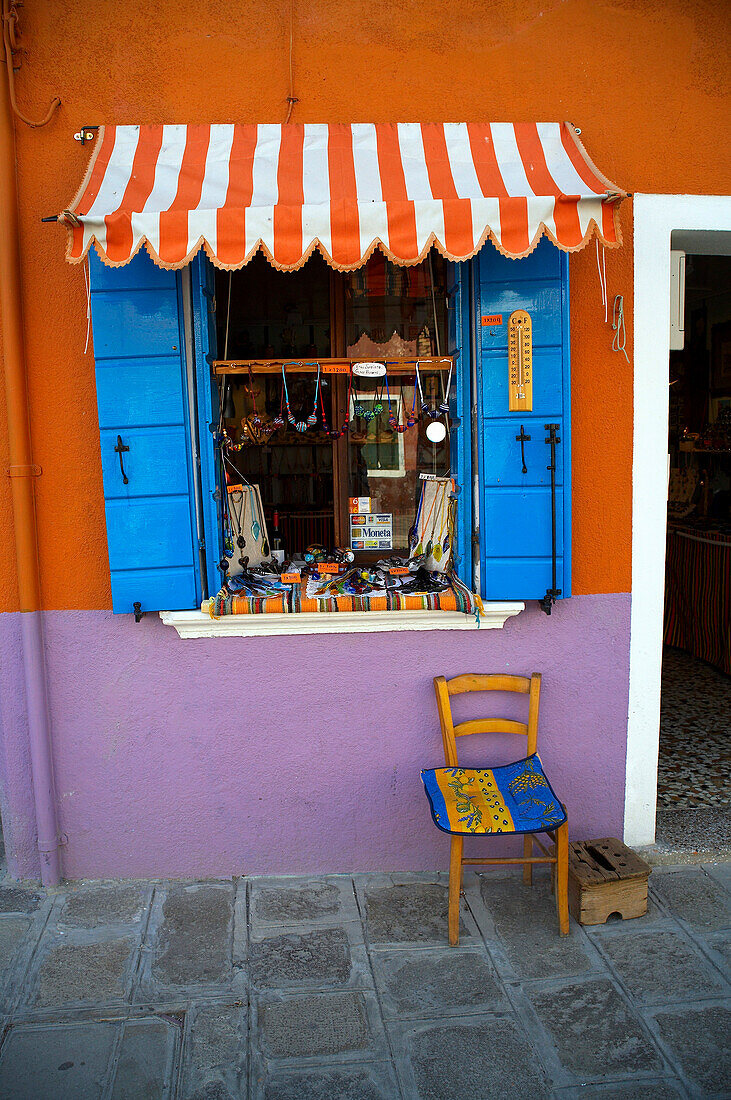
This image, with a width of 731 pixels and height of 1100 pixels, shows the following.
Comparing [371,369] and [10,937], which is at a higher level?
[371,369]

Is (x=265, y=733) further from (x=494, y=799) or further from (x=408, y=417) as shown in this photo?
(x=408, y=417)

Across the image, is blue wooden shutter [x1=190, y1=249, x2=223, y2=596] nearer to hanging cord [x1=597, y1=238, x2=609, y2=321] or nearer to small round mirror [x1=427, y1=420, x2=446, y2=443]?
small round mirror [x1=427, y1=420, x2=446, y2=443]

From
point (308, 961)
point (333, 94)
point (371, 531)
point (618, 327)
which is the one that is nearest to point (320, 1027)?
point (308, 961)

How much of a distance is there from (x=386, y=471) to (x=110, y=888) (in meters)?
2.36

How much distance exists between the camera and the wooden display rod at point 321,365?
3441mm

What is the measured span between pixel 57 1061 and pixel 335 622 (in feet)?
6.03

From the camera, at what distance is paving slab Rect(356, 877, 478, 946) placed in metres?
3.13

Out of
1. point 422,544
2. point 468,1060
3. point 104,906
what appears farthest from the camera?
point 422,544

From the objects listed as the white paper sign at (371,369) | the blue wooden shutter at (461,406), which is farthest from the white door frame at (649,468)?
the white paper sign at (371,369)

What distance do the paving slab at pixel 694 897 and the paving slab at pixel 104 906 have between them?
7.40ft

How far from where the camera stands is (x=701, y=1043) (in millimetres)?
2574

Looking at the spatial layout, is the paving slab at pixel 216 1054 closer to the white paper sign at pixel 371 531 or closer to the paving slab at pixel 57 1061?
the paving slab at pixel 57 1061

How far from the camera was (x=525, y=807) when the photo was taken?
3.10 m

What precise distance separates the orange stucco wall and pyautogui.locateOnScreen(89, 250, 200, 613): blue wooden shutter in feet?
0.65
